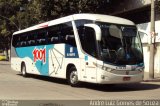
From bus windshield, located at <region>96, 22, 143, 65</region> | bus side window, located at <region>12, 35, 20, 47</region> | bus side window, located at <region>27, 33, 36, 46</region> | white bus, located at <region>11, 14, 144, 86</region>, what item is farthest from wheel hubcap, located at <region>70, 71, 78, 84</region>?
bus side window, located at <region>12, 35, 20, 47</region>

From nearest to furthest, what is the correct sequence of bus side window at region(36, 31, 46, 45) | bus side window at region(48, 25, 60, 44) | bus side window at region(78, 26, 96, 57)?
bus side window at region(78, 26, 96, 57) < bus side window at region(48, 25, 60, 44) < bus side window at region(36, 31, 46, 45)

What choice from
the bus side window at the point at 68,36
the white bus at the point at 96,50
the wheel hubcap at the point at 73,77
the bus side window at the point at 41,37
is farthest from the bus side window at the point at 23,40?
the wheel hubcap at the point at 73,77

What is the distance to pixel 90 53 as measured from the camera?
54.0ft

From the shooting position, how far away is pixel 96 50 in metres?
16.0

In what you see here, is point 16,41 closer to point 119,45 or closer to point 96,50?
point 96,50

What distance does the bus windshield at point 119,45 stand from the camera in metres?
16.0

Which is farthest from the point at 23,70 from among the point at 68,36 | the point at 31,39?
the point at 68,36

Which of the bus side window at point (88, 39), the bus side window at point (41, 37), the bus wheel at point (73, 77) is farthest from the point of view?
the bus side window at point (41, 37)

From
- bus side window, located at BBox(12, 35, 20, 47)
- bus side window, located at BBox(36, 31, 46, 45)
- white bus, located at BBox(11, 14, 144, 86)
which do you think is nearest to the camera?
white bus, located at BBox(11, 14, 144, 86)

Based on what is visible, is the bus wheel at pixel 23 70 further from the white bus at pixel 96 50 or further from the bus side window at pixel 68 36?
the bus side window at pixel 68 36

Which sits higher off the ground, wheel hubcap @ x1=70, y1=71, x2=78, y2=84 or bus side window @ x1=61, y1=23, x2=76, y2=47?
bus side window @ x1=61, y1=23, x2=76, y2=47

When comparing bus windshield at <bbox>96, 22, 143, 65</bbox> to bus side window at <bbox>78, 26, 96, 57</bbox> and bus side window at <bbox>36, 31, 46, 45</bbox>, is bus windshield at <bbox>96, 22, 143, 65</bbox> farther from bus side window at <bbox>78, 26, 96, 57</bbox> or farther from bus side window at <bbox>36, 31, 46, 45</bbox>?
bus side window at <bbox>36, 31, 46, 45</bbox>

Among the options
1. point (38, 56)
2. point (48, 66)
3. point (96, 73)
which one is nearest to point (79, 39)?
point (96, 73)

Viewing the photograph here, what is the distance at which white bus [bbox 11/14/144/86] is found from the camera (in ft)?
52.3
